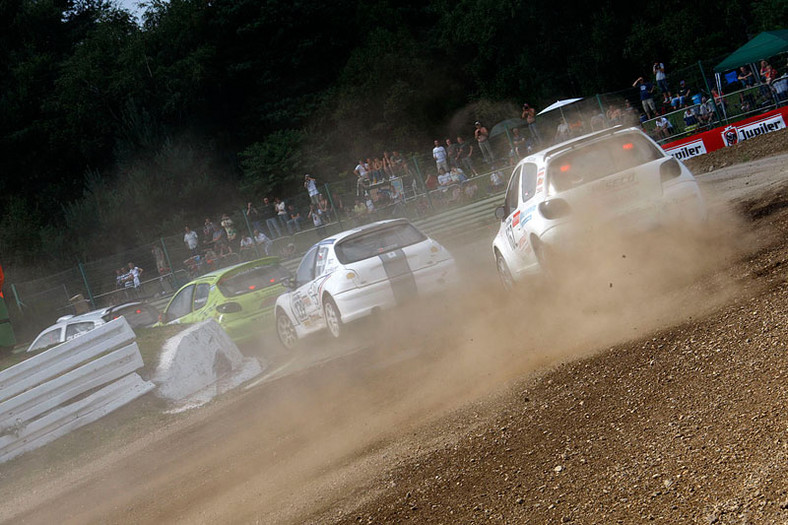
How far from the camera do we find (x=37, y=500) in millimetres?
8117

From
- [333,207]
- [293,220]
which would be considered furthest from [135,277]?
[333,207]

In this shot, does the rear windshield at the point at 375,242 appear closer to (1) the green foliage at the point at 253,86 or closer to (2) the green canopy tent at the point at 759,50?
(2) the green canopy tent at the point at 759,50

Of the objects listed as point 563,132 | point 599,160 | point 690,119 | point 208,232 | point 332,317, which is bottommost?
point 332,317

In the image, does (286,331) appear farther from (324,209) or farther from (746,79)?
(746,79)

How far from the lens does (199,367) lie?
11609 millimetres

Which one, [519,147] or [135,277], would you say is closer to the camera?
[519,147]

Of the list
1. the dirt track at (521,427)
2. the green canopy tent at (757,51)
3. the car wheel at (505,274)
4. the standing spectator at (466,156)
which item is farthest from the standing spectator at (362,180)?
the dirt track at (521,427)

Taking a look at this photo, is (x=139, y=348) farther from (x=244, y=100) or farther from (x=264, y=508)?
(x=244, y=100)

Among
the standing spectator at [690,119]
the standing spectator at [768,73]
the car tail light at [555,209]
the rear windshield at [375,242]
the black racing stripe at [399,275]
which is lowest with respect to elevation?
the black racing stripe at [399,275]

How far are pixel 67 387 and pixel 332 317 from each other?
3838 mm

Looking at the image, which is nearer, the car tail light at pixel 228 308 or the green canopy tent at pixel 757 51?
the car tail light at pixel 228 308

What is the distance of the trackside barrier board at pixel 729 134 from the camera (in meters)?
20.4

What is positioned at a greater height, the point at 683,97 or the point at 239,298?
the point at 683,97

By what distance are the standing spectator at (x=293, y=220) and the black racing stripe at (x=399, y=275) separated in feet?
52.2
